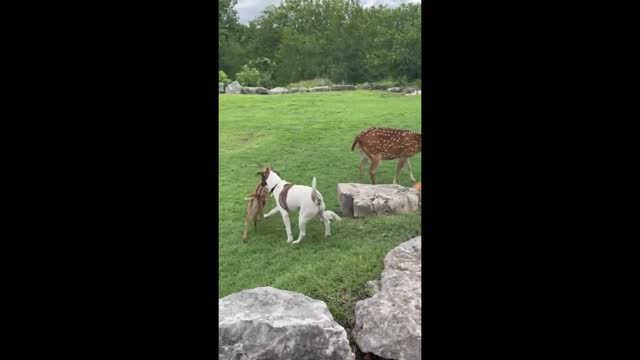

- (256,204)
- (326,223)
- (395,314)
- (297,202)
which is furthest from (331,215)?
(395,314)

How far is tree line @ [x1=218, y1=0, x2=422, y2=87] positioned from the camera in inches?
99.9

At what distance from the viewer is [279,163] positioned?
2.48 m

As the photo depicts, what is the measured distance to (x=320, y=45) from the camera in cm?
263

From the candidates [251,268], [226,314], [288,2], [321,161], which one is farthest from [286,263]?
[288,2]

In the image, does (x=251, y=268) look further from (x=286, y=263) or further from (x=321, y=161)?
(x=321, y=161)

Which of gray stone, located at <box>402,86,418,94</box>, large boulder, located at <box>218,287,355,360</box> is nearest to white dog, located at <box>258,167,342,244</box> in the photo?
large boulder, located at <box>218,287,355,360</box>

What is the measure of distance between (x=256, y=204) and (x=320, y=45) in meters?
0.86

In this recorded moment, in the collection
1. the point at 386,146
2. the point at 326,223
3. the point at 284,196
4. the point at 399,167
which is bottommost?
the point at 326,223

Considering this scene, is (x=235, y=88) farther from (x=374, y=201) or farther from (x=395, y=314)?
(x=395, y=314)

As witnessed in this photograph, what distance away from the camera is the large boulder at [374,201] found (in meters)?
2.41

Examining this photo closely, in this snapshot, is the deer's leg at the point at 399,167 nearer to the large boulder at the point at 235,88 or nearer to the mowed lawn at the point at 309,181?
the mowed lawn at the point at 309,181

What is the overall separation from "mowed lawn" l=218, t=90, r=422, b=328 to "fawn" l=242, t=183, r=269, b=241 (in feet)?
0.09

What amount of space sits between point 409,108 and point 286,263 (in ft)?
3.06
